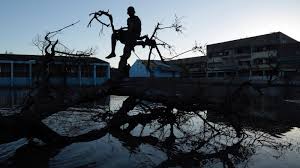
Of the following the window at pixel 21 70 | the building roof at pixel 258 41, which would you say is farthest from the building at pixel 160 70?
the window at pixel 21 70

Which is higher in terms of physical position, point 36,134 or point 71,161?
point 36,134

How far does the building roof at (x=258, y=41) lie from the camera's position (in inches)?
2007

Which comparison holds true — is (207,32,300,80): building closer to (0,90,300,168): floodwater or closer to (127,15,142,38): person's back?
(0,90,300,168): floodwater

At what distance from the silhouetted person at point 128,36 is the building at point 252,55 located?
1527 inches

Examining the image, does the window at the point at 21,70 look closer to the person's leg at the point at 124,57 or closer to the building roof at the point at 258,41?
the building roof at the point at 258,41

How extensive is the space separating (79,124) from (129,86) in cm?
558

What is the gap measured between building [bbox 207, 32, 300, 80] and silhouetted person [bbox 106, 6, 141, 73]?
3879cm

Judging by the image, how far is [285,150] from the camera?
9492 mm

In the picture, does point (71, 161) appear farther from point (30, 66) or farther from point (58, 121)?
point (30, 66)

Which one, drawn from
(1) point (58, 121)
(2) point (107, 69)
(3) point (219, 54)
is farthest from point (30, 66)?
(3) point (219, 54)

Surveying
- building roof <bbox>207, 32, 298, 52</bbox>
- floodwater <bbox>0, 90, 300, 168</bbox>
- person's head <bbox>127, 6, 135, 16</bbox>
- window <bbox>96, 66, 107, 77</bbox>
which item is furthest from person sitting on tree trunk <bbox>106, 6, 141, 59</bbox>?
building roof <bbox>207, 32, 298, 52</bbox>

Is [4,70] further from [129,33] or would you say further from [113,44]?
[129,33]

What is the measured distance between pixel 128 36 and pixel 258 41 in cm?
5038

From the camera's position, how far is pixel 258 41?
54000mm
